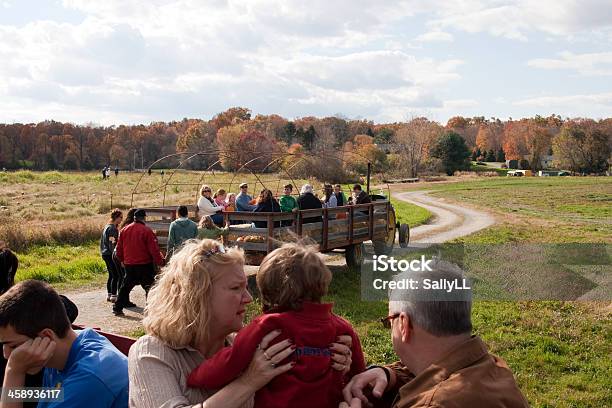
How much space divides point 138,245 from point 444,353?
747cm

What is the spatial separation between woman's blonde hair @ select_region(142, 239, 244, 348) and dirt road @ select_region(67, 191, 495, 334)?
6.30 metres

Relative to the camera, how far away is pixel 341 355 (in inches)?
92.1

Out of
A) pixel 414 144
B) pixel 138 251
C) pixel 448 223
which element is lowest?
pixel 448 223

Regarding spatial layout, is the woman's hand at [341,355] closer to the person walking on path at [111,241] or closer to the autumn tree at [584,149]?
the person walking on path at [111,241]

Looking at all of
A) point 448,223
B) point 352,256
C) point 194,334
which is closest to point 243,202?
point 352,256

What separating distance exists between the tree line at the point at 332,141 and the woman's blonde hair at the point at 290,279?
45.9 metres

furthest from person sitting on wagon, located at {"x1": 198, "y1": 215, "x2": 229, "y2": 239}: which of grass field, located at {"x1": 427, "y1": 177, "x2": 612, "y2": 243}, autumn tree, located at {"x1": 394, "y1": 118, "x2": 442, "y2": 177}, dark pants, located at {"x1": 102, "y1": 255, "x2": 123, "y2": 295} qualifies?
autumn tree, located at {"x1": 394, "y1": 118, "x2": 442, "y2": 177}

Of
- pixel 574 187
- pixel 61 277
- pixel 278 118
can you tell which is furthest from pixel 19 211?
pixel 278 118

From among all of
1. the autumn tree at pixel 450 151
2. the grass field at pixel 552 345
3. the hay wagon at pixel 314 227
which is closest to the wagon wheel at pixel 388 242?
the hay wagon at pixel 314 227

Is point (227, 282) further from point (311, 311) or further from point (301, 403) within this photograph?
point (301, 403)

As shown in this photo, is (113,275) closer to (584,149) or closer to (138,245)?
(138,245)

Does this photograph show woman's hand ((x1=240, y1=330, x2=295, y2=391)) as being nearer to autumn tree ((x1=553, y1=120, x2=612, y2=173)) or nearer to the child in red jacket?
the child in red jacket

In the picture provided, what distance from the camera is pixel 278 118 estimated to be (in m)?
97.4

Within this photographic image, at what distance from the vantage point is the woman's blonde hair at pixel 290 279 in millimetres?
2287
